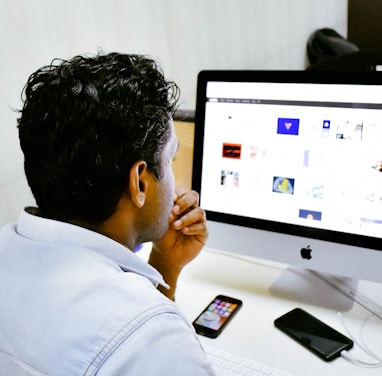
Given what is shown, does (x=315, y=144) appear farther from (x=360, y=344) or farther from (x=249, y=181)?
(x=360, y=344)

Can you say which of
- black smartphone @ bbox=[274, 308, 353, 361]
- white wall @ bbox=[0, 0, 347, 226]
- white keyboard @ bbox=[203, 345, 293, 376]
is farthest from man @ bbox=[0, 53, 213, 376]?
white wall @ bbox=[0, 0, 347, 226]

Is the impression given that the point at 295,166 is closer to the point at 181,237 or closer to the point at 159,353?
the point at 181,237

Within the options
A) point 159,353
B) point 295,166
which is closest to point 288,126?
point 295,166

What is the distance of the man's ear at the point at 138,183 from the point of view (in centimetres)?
71

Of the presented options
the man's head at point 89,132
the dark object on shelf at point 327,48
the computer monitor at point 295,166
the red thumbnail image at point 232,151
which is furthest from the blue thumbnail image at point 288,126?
the dark object on shelf at point 327,48

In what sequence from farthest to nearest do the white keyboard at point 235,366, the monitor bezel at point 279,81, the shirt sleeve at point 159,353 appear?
1. the monitor bezel at point 279,81
2. the white keyboard at point 235,366
3. the shirt sleeve at point 159,353

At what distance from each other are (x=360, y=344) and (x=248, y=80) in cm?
61

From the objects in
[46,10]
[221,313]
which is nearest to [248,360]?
[221,313]

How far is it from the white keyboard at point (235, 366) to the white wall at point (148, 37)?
69 cm

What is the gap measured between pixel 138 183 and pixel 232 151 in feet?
1.41

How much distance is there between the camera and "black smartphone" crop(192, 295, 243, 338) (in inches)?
38.9

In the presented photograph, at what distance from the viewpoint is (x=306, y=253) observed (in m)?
1.08

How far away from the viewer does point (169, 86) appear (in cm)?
79

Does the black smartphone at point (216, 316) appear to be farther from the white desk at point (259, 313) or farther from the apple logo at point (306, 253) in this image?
the apple logo at point (306, 253)
